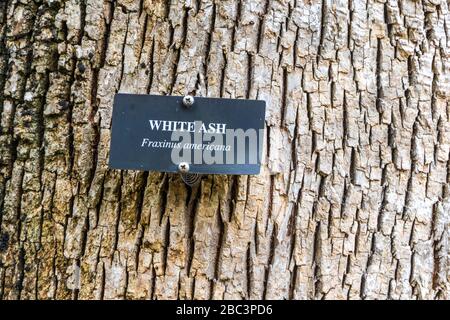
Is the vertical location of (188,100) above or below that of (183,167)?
above

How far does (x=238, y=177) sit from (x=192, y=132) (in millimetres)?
158

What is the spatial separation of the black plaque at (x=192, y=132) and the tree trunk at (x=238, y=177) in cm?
6

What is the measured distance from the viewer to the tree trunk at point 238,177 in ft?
4.61

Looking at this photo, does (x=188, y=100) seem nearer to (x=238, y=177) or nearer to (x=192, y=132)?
(x=192, y=132)

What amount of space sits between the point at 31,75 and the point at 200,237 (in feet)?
1.96

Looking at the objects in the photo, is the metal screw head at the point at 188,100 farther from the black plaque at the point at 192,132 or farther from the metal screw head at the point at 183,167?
the metal screw head at the point at 183,167

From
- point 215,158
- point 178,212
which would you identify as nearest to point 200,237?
point 178,212

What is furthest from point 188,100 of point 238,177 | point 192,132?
point 238,177

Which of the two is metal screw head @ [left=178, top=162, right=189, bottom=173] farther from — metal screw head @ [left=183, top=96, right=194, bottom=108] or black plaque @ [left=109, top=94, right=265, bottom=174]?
metal screw head @ [left=183, top=96, right=194, bottom=108]

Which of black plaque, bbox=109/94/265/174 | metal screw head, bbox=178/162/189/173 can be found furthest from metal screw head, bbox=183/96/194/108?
metal screw head, bbox=178/162/189/173

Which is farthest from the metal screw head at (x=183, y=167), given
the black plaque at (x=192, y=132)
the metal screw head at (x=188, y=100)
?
the metal screw head at (x=188, y=100)

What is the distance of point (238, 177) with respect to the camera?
1.42 m

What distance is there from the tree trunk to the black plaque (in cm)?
6
